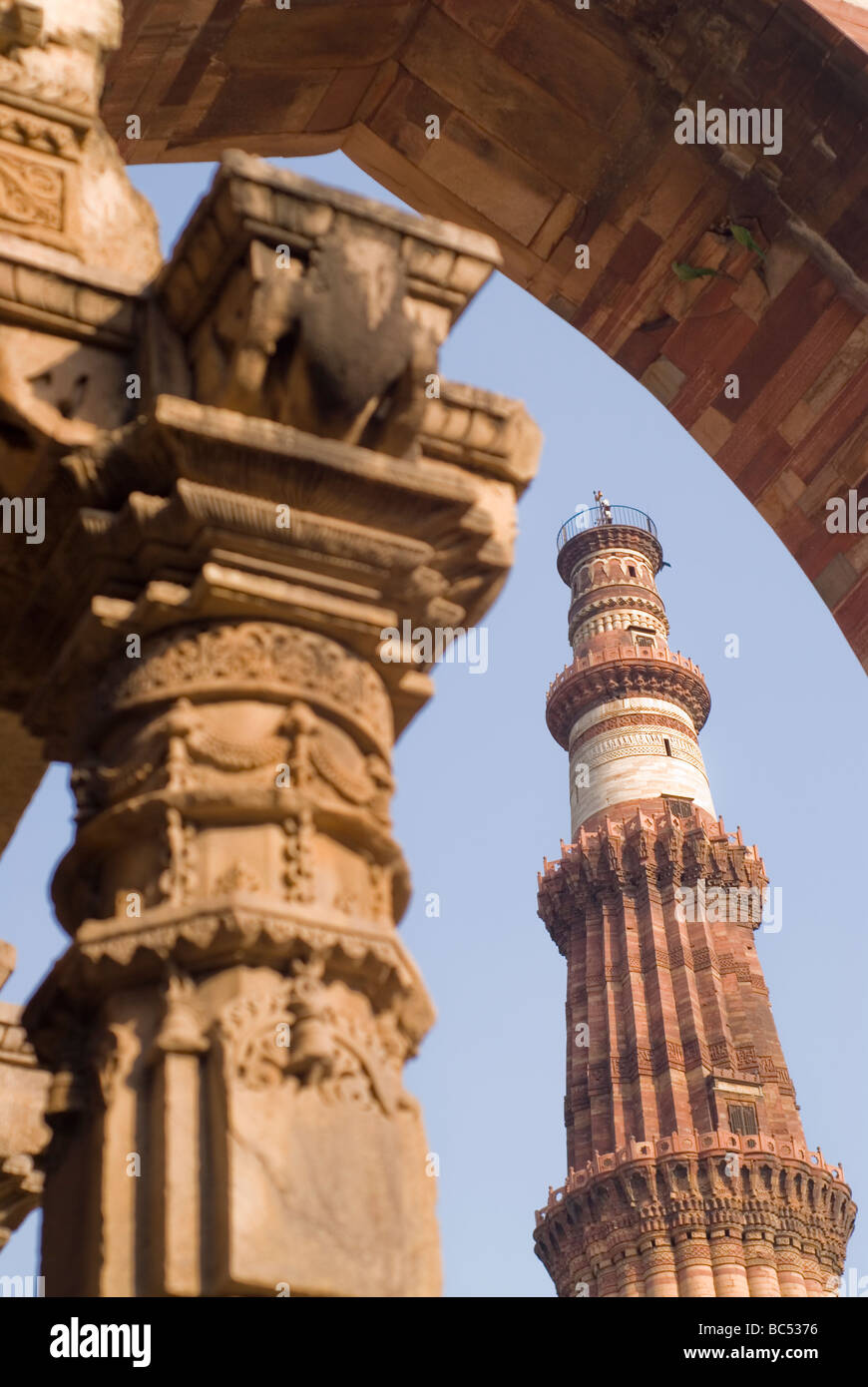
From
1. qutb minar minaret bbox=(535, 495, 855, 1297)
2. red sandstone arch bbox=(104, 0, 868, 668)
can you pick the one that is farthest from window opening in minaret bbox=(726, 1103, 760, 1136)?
red sandstone arch bbox=(104, 0, 868, 668)

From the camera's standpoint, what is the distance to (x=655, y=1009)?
37.2 metres

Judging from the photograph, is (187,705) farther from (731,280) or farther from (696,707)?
(696,707)

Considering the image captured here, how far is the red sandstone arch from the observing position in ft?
22.2

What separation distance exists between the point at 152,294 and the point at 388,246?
0.44m

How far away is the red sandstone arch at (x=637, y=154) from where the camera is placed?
Answer: 678 centimetres

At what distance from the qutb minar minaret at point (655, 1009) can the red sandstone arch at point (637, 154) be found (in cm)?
2624

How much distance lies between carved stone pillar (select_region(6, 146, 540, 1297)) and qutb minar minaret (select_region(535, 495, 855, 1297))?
30.1m

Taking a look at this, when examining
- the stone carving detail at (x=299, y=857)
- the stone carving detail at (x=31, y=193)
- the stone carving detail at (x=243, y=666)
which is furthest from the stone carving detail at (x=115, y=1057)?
the stone carving detail at (x=31, y=193)

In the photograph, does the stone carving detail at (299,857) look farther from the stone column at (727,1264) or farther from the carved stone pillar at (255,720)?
the stone column at (727,1264)

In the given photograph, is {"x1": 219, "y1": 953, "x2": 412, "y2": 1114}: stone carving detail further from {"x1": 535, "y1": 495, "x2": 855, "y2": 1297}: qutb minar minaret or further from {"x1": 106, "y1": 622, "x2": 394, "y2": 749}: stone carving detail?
{"x1": 535, "y1": 495, "x2": 855, "y2": 1297}: qutb minar minaret
